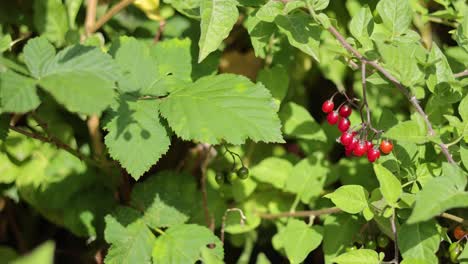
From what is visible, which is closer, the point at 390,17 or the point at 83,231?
the point at 390,17

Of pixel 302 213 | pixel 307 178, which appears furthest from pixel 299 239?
pixel 307 178

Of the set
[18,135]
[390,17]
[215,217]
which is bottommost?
[215,217]

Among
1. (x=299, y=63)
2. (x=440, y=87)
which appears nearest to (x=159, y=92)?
(x=440, y=87)

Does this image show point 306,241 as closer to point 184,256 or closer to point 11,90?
point 184,256

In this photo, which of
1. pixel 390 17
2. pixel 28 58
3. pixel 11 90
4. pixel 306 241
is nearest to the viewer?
pixel 11 90

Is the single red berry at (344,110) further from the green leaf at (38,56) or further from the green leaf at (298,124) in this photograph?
the green leaf at (38,56)

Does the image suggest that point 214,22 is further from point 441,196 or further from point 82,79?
point 441,196

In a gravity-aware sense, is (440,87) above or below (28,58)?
below
